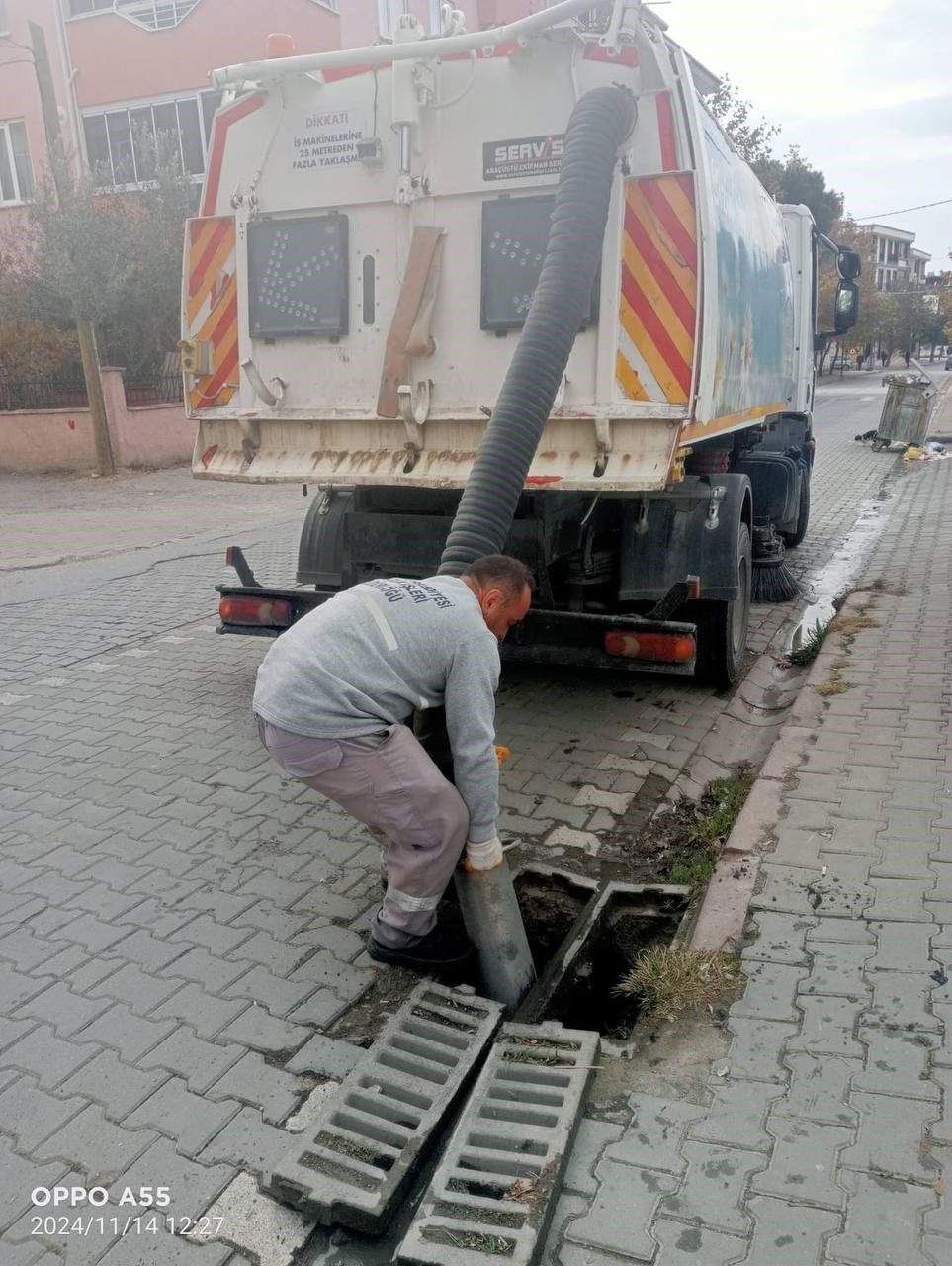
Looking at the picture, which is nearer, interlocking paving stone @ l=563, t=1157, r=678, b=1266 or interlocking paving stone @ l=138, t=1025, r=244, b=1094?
interlocking paving stone @ l=563, t=1157, r=678, b=1266

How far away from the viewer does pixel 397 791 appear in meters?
2.76

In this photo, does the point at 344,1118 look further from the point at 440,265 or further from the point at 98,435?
the point at 98,435

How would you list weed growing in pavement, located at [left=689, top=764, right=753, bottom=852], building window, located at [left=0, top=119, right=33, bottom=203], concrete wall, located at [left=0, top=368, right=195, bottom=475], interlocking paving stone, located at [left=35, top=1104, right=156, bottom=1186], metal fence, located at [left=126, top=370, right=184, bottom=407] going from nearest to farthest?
interlocking paving stone, located at [left=35, top=1104, right=156, bottom=1186], weed growing in pavement, located at [left=689, top=764, right=753, bottom=852], concrete wall, located at [left=0, top=368, right=195, bottom=475], metal fence, located at [left=126, top=370, right=184, bottom=407], building window, located at [left=0, top=119, right=33, bottom=203]

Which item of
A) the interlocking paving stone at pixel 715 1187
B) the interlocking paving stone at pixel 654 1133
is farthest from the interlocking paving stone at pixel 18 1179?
the interlocking paving stone at pixel 715 1187

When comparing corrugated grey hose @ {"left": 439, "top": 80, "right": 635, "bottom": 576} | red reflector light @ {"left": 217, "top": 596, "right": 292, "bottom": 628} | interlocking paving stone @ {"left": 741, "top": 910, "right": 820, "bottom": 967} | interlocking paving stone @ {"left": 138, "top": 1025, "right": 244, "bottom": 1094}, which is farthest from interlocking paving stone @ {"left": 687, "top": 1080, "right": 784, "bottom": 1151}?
red reflector light @ {"left": 217, "top": 596, "right": 292, "bottom": 628}

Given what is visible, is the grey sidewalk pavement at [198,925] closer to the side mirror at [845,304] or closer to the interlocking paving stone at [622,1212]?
the interlocking paving stone at [622,1212]

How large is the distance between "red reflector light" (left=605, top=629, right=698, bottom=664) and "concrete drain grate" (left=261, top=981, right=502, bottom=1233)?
1.94 metres

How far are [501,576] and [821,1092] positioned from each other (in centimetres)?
157

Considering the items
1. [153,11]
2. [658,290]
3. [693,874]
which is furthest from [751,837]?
[153,11]

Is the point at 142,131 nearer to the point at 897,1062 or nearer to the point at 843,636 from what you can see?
the point at 843,636

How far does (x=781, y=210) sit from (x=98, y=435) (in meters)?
11.5

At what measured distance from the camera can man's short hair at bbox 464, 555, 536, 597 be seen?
2.89 meters

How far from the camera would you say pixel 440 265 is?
4355mm

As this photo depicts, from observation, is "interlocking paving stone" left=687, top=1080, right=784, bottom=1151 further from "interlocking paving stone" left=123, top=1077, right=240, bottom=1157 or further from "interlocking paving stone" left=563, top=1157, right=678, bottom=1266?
"interlocking paving stone" left=123, top=1077, right=240, bottom=1157
